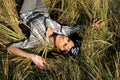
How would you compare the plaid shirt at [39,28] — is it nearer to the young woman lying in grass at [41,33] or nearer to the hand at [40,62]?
the young woman lying in grass at [41,33]

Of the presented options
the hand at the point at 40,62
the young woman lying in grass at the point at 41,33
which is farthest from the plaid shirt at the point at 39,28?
the hand at the point at 40,62

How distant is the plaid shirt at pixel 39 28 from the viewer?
3.14 metres

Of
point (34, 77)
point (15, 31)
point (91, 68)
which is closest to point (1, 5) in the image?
point (15, 31)

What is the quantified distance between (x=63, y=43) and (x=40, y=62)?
26 cm

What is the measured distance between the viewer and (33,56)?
9.86 ft

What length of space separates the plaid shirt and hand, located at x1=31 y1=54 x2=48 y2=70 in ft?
0.61

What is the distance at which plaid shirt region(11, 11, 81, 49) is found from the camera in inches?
124

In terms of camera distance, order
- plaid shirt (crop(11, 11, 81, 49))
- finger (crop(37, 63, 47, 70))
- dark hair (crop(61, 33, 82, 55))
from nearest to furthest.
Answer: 1. finger (crop(37, 63, 47, 70))
2. dark hair (crop(61, 33, 82, 55))
3. plaid shirt (crop(11, 11, 81, 49))

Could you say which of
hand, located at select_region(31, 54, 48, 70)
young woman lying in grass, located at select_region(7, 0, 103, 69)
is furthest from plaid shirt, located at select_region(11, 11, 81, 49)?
hand, located at select_region(31, 54, 48, 70)

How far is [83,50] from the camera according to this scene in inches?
115

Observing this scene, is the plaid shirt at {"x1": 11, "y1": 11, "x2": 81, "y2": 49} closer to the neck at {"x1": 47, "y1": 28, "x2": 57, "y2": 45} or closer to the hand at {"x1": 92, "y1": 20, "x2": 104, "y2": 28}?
the neck at {"x1": 47, "y1": 28, "x2": 57, "y2": 45}

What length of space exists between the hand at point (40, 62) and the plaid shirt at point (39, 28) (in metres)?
0.19

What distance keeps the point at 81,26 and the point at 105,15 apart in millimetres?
233

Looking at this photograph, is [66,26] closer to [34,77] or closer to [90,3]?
[90,3]
